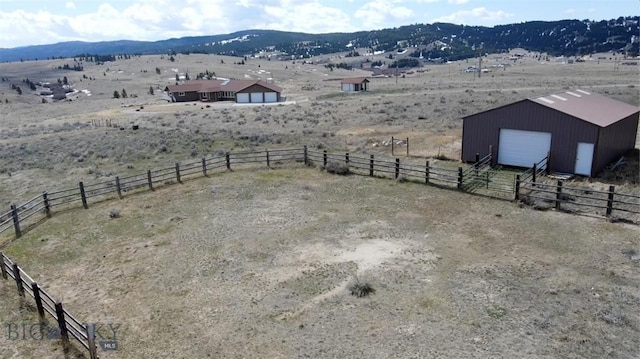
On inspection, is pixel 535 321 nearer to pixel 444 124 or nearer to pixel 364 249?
pixel 364 249

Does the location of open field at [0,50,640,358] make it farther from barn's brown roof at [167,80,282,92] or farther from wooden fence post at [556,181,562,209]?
barn's brown roof at [167,80,282,92]

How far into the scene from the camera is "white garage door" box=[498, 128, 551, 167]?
74.2 ft

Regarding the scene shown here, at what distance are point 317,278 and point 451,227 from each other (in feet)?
19.6

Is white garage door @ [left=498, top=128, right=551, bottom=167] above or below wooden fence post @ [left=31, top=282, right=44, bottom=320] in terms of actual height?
above

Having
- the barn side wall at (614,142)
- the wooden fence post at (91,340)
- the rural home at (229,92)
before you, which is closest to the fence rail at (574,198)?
the barn side wall at (614,142)

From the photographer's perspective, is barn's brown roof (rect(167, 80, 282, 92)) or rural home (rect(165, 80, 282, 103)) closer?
rural home (rect(165, 80, 282, 103))

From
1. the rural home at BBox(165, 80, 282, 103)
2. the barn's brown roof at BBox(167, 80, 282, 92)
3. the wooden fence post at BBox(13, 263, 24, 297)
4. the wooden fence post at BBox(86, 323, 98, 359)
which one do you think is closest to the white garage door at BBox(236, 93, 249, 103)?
the rural home at BBox(165, 80, 282, 103)

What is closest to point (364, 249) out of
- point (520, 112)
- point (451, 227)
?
point (451, 227)

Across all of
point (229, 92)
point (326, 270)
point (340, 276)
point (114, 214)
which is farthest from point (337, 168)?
point (229, 92)

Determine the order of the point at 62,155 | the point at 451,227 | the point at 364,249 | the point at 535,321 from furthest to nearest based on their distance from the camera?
the point at 62,155 < the point at 451,227 < the point at 364,249 < the point at 535,321

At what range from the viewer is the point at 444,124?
37375 millimetres

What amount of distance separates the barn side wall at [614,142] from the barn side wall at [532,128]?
90cm

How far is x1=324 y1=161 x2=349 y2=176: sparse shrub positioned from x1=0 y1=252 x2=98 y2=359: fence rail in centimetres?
1442

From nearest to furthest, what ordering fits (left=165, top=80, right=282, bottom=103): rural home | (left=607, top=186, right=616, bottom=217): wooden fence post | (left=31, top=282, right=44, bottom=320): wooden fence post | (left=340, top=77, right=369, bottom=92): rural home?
1. (left=31, top=282, right=44, bottom=320): wooden fence post
2. (left=607, top=186, right=616, bottom=217): wooden fence post
3. (left=165, top=80, right=282, bottom=103): rural home
4. (left=340, top=77, right=369, bottom=92): rural home
